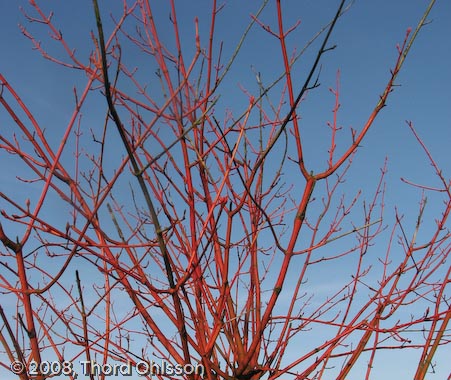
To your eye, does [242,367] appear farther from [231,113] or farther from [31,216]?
[231,113]

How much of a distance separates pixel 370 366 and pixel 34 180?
1504 mm

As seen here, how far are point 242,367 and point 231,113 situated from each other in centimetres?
142

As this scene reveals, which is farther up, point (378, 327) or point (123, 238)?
point (123, 238)

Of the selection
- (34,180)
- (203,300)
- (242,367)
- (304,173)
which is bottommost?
(242,367)

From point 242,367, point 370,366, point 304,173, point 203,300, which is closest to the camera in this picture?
point 304,173

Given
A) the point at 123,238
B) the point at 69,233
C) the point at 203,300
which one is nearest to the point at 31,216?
the point at 69,233

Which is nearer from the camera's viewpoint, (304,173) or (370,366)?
(304,173)

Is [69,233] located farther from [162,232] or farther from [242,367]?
[242,367]

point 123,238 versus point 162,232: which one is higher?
point 123,238

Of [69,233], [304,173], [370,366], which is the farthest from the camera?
[370,366]

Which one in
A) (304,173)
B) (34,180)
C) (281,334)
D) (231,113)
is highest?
(231,113)

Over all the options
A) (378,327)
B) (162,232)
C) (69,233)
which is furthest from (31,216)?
(378,327)

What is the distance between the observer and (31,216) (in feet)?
4.63

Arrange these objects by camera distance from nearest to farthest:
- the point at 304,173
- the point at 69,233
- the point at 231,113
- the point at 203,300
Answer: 1. the point at 69,233
2. the point at 304,173
3. the point at 203,300
4. the point at 231,113
